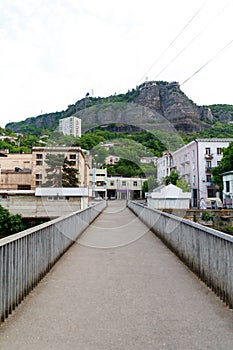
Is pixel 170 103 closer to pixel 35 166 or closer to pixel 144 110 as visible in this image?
pixel 144 110

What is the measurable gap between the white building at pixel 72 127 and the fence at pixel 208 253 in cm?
944

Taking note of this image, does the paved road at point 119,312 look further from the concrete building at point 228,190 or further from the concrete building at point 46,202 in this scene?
the concrete building at point 228,190

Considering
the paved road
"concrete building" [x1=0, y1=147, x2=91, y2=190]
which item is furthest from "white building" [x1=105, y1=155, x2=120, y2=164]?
the paved road

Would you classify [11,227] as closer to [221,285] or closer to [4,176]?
[4,176]

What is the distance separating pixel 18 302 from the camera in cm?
358

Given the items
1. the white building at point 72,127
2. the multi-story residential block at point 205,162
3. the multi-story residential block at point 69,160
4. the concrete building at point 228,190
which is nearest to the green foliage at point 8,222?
the multi-story residential block at point 69,160

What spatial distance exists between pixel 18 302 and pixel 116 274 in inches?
81.8

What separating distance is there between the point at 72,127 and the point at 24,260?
13.4 m

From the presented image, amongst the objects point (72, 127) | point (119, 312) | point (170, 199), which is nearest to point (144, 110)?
point (72, 127)

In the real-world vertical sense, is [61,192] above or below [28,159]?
below

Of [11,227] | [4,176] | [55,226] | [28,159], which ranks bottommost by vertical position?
[11,227]

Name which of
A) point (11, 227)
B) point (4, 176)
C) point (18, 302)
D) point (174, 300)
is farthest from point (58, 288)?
point (4, 176)

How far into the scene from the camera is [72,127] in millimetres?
16672

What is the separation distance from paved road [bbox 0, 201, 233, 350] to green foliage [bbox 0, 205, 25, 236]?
29.5m
